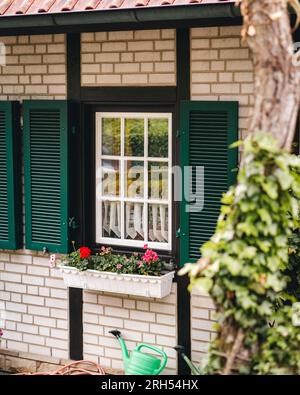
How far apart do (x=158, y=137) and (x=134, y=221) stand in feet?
2.68

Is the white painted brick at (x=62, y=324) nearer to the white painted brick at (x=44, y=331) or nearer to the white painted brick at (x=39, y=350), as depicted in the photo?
the white painted brick at (x=44, y=331)

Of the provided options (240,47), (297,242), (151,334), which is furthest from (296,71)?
(151,334)

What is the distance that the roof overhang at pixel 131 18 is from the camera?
5.98 metres

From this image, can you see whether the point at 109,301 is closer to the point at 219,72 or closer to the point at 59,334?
the point at 59,334

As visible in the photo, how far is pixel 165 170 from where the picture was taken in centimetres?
729

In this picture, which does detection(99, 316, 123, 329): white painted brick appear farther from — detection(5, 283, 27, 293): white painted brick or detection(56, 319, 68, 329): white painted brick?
detection(5, 283, 27, 293): white painted brick

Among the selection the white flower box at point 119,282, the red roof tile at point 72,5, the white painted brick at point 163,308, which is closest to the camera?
the red roof tile at point 72,5

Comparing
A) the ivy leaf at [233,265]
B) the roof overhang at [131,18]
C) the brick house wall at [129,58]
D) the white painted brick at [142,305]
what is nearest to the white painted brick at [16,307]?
the white painted brick at [142,305]

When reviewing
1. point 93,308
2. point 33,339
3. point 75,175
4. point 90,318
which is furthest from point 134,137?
→ point 33,339

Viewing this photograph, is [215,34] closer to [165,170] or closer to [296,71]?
[165,170]

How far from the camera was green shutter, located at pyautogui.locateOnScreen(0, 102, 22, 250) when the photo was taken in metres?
7.64

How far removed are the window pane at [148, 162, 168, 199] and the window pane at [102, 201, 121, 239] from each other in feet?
1.29

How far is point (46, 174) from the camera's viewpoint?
7586 millimetres

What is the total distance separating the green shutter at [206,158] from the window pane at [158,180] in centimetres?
39
